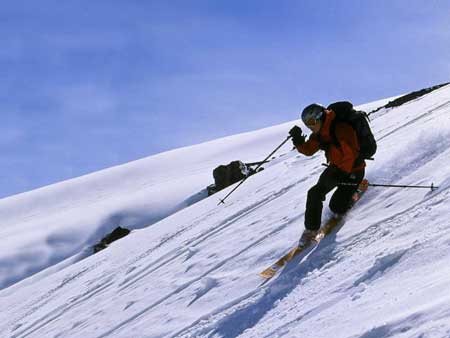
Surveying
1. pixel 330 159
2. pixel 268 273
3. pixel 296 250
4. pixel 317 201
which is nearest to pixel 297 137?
pixel 330 159

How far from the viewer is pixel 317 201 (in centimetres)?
716

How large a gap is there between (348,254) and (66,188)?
36537mm

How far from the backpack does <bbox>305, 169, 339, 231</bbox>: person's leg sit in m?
0.41

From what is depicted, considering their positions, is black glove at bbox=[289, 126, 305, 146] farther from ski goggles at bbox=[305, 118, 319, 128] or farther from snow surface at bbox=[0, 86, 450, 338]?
snow surface at bbox=[0, 86, 450, 338]

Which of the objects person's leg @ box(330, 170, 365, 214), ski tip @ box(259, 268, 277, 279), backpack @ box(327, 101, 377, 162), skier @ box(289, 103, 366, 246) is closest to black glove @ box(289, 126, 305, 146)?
skier @ box(289, 103, 366, 246)

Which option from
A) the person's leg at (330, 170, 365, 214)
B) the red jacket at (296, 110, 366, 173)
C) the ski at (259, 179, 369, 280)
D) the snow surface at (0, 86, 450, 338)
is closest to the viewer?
the snow surface at (0, 86, 450, 338)

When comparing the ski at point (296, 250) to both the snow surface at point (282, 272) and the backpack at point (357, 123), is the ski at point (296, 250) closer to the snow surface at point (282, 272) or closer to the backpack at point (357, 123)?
the snow surface at point (282, 272)

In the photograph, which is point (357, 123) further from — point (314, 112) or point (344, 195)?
point (344, 195)

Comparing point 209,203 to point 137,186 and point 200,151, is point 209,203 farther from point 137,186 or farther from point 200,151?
point 200,151

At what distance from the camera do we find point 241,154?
132 ft

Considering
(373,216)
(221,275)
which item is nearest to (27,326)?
(221,275)

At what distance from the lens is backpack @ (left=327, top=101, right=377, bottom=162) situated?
696 centimetres

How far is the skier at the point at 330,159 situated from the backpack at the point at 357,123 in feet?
0.11

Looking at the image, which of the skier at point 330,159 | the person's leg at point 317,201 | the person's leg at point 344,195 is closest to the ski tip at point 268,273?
the skier at point 330,159
